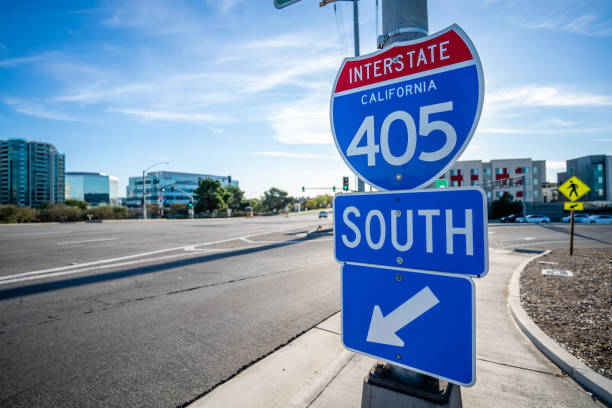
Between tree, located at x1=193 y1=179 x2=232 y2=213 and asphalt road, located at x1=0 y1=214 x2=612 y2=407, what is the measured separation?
216ft

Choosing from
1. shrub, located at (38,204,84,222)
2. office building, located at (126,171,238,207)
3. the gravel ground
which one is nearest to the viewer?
the gravel ground

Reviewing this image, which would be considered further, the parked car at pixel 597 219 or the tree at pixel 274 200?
the tree at pixel 274 200

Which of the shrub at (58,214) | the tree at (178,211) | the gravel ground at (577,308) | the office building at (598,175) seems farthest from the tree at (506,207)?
the tree at (178,211)

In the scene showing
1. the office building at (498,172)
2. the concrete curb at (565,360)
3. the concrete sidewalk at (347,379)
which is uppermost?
the office building at (498,172)

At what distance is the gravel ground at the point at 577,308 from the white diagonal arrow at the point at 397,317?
3.16 m

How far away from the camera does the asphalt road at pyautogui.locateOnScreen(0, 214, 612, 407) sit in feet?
10.2

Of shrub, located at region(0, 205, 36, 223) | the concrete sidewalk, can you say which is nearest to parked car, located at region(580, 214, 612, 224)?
the concrete sidewalk

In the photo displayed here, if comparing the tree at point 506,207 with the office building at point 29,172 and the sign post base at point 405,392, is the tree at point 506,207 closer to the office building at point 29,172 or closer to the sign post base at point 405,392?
the sign post base at point 405,392

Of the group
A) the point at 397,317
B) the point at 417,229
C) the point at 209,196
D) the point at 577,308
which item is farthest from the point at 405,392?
the point at 209,196

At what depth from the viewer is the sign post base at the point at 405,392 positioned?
1426mm

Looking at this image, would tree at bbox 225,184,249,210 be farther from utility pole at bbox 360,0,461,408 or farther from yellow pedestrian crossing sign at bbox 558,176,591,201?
utility pole at bbox 360,0,461,408

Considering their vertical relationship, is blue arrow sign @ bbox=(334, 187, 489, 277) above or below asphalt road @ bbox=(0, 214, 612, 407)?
above

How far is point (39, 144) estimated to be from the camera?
128 meters

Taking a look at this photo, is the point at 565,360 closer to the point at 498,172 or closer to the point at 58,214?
the point at 58,214
